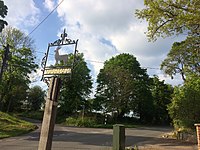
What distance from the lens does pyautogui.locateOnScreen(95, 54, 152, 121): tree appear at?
3669 cm

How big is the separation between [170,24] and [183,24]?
754 mm

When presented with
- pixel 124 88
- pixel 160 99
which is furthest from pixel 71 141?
pixel 160 99

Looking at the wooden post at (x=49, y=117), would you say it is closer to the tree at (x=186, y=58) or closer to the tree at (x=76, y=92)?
the tree at (x=186, y=58)

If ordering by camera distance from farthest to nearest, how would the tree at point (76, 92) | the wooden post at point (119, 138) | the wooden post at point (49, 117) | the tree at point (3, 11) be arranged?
the tree at point (76, 92), the tree at point (3, 11), the wooden post at point (119, 138), the wooden post at point (49, 117)

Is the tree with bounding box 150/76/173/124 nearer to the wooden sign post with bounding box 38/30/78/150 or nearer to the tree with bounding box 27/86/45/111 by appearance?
the tree with bounding box 27/86/45/111

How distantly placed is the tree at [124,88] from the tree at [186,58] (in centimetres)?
1457

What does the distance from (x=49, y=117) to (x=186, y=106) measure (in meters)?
14.9

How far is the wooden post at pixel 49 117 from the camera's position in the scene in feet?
15.1

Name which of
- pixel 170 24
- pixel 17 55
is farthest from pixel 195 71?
pixel 17 55

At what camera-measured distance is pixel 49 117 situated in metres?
4.66

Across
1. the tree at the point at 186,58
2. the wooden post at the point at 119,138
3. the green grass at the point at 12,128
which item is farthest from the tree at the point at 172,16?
the green grass at the point at 12,128

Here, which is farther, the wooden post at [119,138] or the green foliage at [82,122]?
the green foliage at [82,122]

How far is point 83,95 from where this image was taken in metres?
39.6

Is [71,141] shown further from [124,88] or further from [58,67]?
[124,88]
